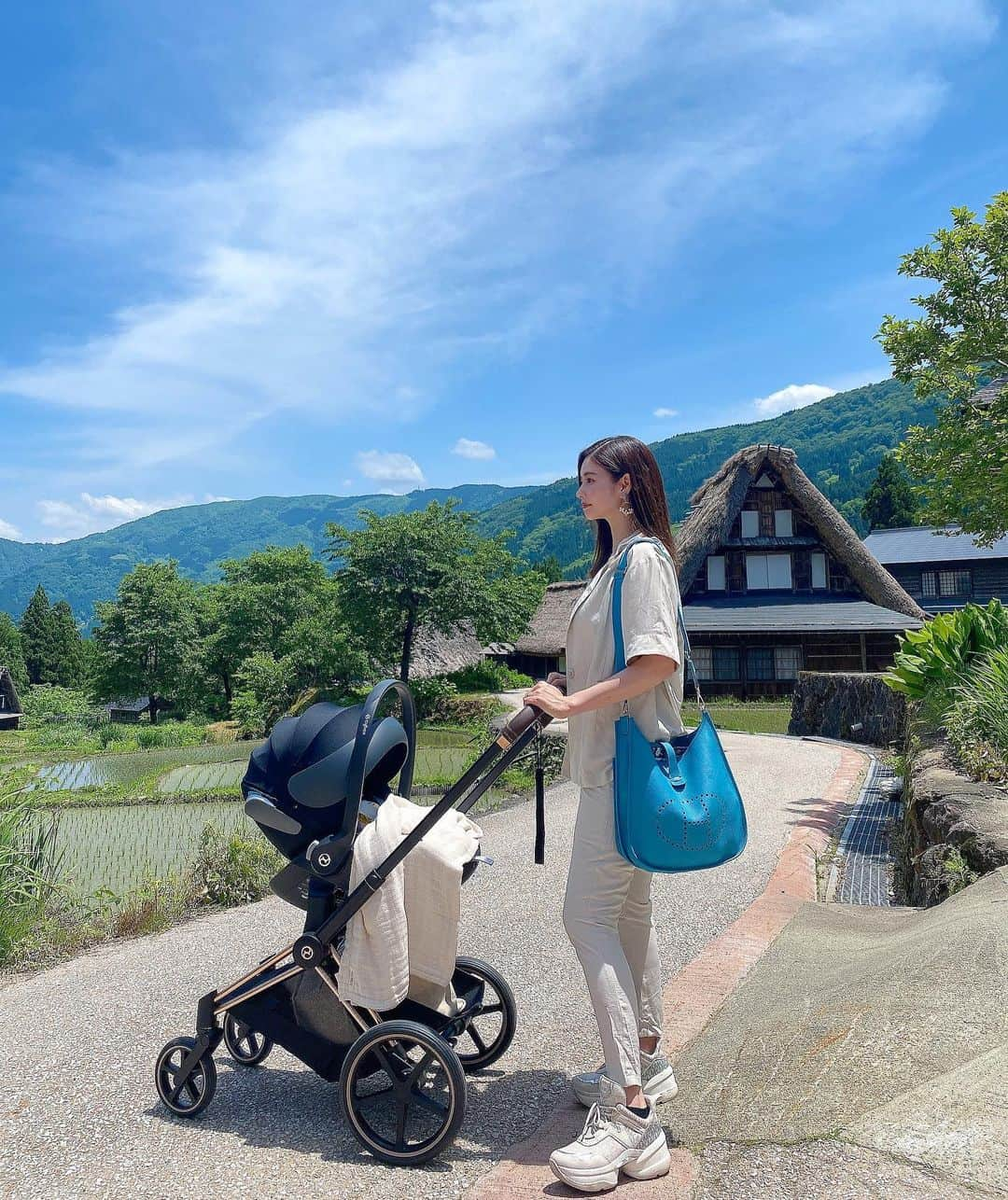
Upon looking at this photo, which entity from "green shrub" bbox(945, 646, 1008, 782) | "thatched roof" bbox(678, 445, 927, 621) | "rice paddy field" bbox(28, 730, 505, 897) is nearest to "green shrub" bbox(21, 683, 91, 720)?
"rice paddy field" bbox(28, 730, 505, 897)

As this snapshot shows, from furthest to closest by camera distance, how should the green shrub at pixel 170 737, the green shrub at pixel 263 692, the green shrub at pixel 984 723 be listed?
the green shrub at pixel 263 692 < the green shrub at pixel 170 737 < the green shrub at pixel 984 723

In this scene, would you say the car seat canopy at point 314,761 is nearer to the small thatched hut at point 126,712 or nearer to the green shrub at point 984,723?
the green shrub at point 984,723

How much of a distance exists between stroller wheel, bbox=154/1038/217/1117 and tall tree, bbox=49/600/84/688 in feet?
231

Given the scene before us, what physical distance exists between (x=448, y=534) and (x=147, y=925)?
23.4 metres

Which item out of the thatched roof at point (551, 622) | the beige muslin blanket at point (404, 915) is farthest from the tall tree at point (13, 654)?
the beige muslin blanket at point (404, 915)

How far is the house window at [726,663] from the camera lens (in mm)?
27141

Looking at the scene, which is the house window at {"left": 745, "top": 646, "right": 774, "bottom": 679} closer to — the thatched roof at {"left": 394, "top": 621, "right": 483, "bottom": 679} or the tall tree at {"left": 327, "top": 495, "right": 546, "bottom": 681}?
the tall tree at {"left": 327, "top": 495, "right": 546, "bottom": 681}

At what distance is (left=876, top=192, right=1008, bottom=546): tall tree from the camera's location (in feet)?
39.1

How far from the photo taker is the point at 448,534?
28.1 meters

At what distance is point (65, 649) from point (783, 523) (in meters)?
58.8

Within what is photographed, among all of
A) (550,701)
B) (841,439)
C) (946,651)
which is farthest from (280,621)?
(841,439)

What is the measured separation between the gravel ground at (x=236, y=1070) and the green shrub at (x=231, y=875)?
22cm

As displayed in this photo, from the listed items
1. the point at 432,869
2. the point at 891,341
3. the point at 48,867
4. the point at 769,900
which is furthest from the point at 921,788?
the point at 891,341

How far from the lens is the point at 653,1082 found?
253cm
